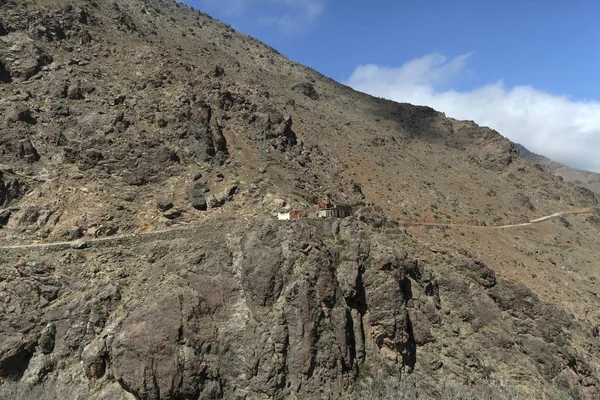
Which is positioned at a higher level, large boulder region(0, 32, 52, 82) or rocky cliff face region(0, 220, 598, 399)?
large boulder region(0, 32, 52, 82)

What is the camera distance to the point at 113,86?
31.1 meters

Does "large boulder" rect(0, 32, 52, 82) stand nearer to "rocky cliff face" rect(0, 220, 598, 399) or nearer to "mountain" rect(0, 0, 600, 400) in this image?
"mountain" rect(0, 0, 600, 400)

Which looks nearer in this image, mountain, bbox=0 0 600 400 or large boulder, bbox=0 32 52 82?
mountain, bbox=0 0 600 400

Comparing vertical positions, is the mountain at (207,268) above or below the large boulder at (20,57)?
below

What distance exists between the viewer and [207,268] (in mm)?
20609

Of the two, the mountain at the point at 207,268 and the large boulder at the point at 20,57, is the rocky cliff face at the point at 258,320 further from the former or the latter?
the large boulder at the point at 20,57

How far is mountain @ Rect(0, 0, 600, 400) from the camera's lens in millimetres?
18344

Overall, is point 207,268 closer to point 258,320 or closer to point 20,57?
point 258,320

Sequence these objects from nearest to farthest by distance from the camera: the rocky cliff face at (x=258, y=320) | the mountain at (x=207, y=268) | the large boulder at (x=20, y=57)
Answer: the rocky cliff face at (x=258, y=320), the mountain at (x=207, y=268), the large boulder at (x=20, y=57)

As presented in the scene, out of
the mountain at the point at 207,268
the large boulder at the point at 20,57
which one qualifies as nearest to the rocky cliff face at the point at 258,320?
the mountain at the point at 207,268

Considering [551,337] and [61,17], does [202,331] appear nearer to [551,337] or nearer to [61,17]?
[551,337]

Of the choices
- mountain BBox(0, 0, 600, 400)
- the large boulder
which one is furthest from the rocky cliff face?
the large boulder

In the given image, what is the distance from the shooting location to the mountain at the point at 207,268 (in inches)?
722

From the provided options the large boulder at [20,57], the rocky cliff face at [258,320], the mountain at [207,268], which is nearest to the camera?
the rocky cliff face at [258,320]
